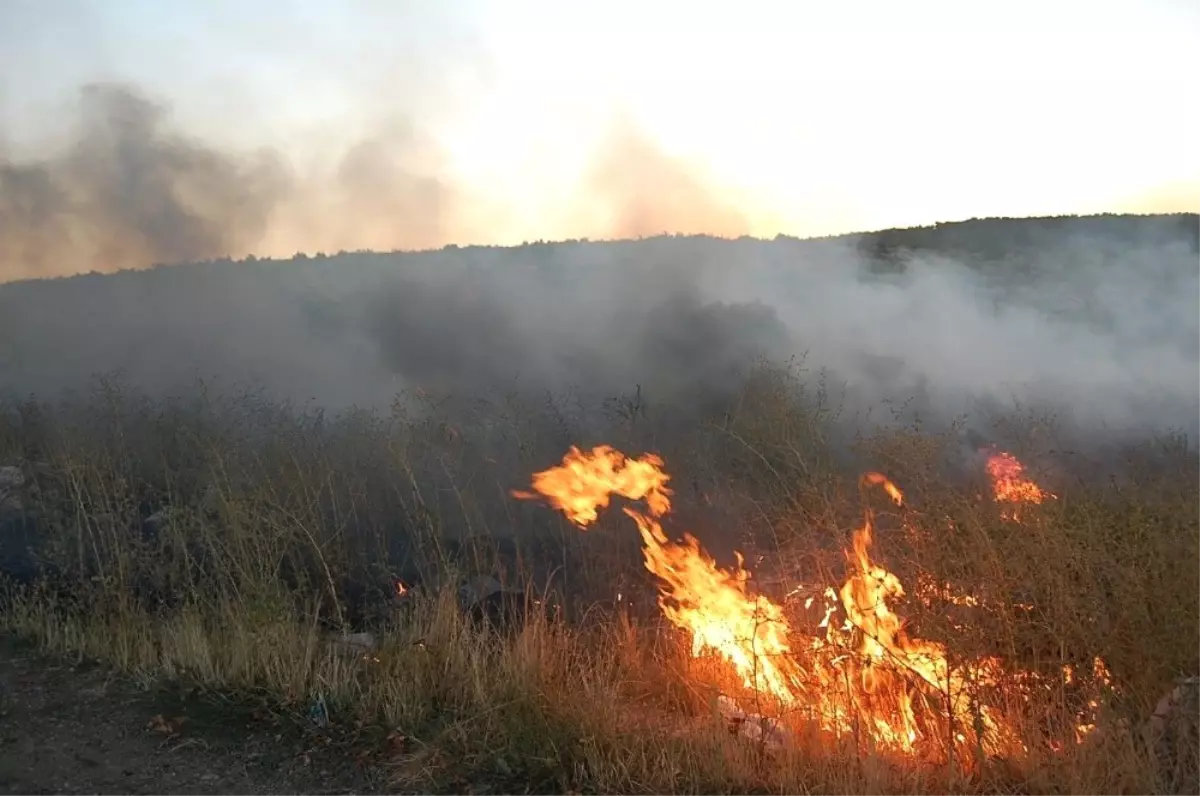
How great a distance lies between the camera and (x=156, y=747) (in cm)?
358

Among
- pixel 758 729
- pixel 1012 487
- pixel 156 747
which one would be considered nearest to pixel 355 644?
pixel 156 747

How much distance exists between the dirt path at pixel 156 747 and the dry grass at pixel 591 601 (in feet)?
0.53

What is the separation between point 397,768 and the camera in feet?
11.0

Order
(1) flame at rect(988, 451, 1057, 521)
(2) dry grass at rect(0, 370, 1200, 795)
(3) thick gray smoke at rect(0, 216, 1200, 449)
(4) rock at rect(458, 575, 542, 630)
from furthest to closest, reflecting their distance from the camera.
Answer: (3) thick gray smoke at rect(0, 216, 1200, 449) → (4) rock at rect(458, 575, 542, 630) → (1) flame at rect(988, 451, 1057, 521) → (2) dry grass at rect(0, 370, 1200, 795)

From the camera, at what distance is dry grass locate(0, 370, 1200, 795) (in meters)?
3.01

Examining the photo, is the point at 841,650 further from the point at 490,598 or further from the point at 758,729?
the point at 490,598

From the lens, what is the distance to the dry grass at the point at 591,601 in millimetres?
3012

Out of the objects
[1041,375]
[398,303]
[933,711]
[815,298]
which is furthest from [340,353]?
[933,711]

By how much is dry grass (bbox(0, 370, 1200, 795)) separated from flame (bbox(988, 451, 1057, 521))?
112 millimetres

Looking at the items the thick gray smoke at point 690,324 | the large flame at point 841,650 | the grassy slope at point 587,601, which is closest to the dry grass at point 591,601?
the grassy slope at point 587,601

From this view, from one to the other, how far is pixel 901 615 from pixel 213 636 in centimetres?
325

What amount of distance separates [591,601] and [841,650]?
2120 mm

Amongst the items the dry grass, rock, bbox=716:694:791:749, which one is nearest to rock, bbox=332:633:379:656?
the dry grass

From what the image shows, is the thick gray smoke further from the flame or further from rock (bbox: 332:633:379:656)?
rock (bbox: 332:633:379:656)
